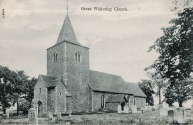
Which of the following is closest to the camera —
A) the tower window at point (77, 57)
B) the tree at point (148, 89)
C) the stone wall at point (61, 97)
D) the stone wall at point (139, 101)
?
the stone wall at point (61, 97)

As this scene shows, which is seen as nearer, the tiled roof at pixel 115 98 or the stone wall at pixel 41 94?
the stone wall at pixel 41 94

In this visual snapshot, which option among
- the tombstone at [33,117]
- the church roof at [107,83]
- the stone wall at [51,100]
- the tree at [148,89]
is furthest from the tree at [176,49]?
the tree at [148,89]

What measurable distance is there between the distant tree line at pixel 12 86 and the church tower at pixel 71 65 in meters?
7.81

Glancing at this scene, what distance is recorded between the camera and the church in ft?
93.4

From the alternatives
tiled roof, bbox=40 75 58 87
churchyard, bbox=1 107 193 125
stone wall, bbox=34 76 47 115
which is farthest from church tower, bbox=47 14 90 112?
churchyard, bbox=1 107 193 125

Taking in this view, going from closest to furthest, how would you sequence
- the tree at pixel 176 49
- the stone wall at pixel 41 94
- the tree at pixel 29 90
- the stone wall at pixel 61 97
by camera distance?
the tree at pixel 176 49, the stone wall at pixel 61 97, the stone wall at pixel 41 94, the tree at pixel 29 90

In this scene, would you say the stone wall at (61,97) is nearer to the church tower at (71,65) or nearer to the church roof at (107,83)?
the church tower at (71,65)

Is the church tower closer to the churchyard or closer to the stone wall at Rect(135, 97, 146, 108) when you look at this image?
the churchyard

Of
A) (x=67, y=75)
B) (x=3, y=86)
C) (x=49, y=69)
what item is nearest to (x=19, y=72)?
(x=3, y=86)

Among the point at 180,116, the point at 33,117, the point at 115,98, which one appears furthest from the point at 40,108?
the point at 180,116

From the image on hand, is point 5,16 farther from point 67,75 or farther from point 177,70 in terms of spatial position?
point 67,75

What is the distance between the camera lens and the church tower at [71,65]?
96.3 feet

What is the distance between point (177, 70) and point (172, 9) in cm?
319

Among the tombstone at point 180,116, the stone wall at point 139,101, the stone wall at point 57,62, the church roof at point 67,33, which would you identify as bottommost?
the stone wall at point 139,101
